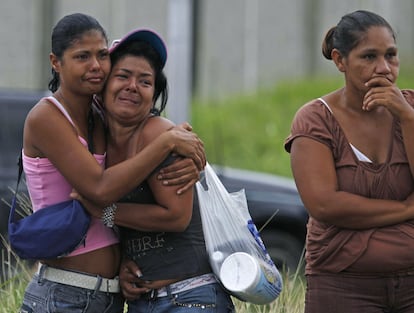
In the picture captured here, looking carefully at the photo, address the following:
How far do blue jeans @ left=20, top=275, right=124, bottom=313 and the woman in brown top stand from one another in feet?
2.78

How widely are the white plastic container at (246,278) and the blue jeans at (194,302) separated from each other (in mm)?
97

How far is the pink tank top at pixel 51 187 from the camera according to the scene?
3.82 m

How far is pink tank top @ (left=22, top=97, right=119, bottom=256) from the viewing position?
12.5 feet

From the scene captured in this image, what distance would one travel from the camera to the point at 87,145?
387 centimetres

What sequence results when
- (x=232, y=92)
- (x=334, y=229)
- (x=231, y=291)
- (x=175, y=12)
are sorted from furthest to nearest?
1. (x=232, y=92)
2. (x=175, y=12)
3. (x=334, y=229)
4. (x=231, y=291)

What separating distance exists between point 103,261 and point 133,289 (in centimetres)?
15

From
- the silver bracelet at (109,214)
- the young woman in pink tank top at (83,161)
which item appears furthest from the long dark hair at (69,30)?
the silver bracelet at (109,214)

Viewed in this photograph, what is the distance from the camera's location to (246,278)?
12.3 feet

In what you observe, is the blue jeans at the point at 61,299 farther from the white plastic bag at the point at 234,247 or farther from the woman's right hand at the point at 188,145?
the woman's right hand at the point at 188,145

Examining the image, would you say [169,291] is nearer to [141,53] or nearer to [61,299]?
[61,299]

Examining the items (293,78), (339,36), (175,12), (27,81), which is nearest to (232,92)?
(293,78)

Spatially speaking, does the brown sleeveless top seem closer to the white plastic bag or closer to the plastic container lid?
the white plastic bag

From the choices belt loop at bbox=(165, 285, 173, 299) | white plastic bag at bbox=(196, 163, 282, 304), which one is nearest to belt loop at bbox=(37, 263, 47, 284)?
belt loop at bbox=(165, 285, 173, 299)

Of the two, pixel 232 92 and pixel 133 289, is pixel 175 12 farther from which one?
pixel 232 92
